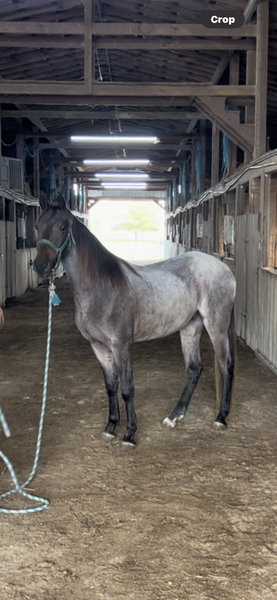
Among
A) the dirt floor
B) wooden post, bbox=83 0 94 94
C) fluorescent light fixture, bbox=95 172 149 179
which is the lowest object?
the dirt floor

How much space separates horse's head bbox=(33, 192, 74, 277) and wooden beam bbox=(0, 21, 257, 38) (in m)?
4.04

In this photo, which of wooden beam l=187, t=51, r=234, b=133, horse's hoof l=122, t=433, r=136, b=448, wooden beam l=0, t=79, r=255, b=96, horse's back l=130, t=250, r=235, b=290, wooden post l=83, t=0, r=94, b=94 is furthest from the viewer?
wooden beam l=187, t=51, r=234, b=133

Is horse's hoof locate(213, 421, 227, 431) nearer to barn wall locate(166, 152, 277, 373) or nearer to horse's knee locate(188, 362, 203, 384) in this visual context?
horse's knee locate(188, 362, 203, 384)

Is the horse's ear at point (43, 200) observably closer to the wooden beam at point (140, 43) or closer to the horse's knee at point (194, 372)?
the horse's knee at point (194, 372)

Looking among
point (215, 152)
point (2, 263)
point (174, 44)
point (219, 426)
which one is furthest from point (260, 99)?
point (2, 263)

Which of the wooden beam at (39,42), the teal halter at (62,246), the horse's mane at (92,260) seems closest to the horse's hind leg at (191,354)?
the horse's mane at (92,260)

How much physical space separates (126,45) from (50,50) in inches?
92.3

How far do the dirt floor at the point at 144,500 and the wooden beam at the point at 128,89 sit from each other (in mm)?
3756

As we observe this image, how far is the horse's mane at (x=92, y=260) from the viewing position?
3.35m

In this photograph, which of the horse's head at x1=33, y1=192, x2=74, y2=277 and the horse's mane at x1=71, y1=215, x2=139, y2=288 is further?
the horse's mane at x1=71, y1=215, x2=139, y2=288

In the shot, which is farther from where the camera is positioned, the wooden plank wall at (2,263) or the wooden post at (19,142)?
the wooden post at (19,142)

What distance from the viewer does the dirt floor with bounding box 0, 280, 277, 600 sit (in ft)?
6.80

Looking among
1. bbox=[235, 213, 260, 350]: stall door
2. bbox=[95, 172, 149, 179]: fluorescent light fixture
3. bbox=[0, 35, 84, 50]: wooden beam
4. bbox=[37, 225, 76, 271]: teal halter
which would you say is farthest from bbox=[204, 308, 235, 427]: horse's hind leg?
bbox=[95, 172, 149, 179]: fluorescent light fixture

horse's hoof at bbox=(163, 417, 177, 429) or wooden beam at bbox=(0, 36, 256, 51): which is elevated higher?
wooden beam at bbox=(0, 36, 256, 51)
